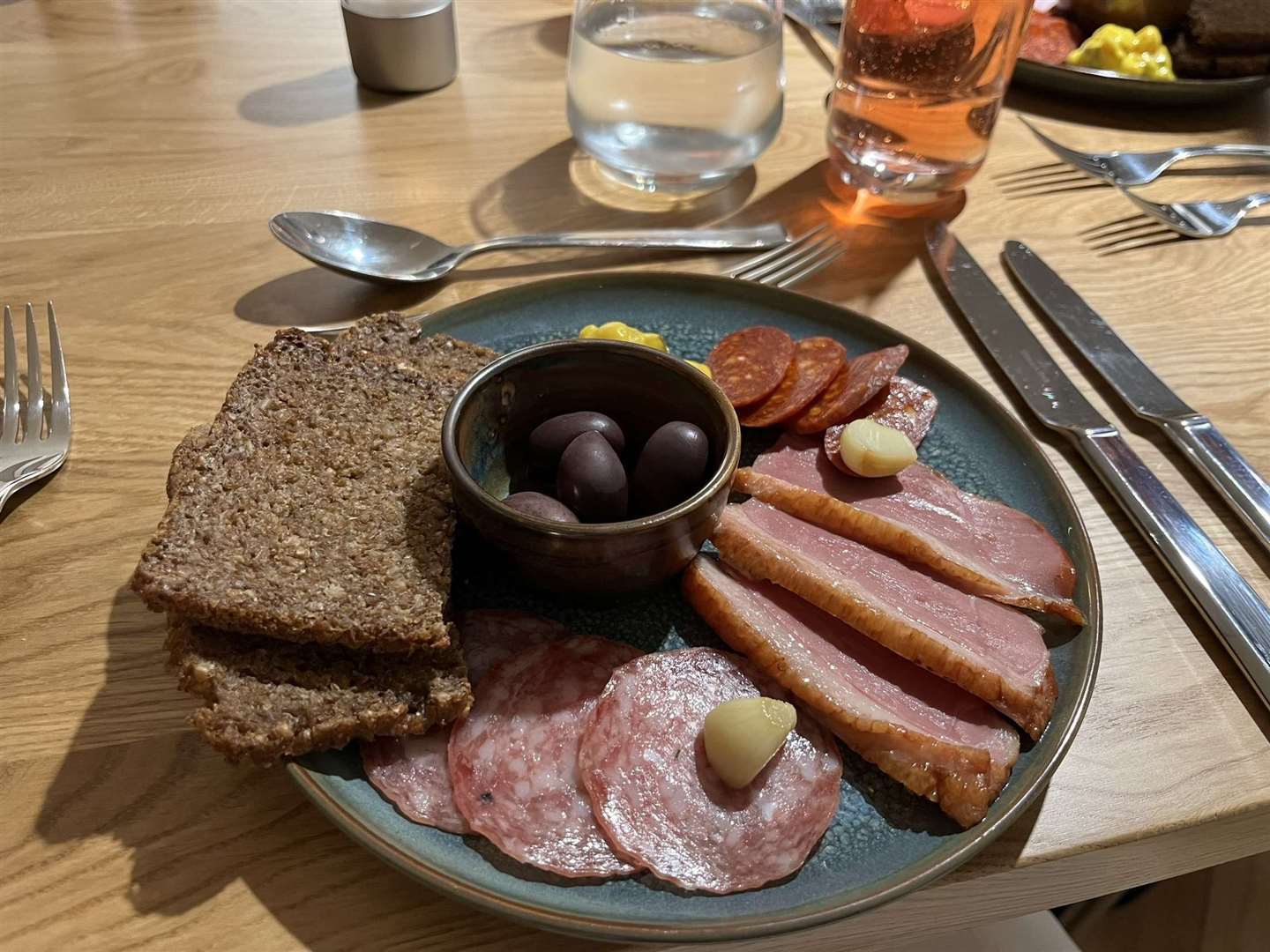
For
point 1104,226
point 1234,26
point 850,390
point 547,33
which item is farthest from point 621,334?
point 1234,26

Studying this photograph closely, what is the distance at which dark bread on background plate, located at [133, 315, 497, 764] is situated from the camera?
2.61 feet

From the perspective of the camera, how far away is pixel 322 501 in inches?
37.1

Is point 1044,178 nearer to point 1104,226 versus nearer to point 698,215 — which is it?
point 1104,226

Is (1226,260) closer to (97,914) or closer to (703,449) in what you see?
(703,449)

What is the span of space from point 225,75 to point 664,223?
40.3 inches

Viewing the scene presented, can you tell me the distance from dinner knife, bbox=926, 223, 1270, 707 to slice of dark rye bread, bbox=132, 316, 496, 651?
74 cm

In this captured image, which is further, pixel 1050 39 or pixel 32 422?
pixel 1050 39

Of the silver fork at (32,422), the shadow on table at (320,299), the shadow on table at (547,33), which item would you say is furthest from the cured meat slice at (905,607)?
the shadow on table at (547,33)

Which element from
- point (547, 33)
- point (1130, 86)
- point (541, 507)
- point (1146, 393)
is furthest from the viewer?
point (547, 33)

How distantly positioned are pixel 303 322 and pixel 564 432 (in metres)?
0.58

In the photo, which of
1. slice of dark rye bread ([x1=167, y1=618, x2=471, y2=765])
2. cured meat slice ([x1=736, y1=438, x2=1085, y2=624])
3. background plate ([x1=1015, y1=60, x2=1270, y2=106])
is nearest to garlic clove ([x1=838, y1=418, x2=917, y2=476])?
cured meat slice ([x1=736, y1=438, x2=1085, y2=624])

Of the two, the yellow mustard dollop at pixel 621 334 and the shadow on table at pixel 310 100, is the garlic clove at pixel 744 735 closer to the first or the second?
the yellow mustard dollop at pixel 621 334

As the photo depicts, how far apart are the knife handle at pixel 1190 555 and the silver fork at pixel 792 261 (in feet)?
1.55

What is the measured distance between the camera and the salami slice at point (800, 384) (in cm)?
115
